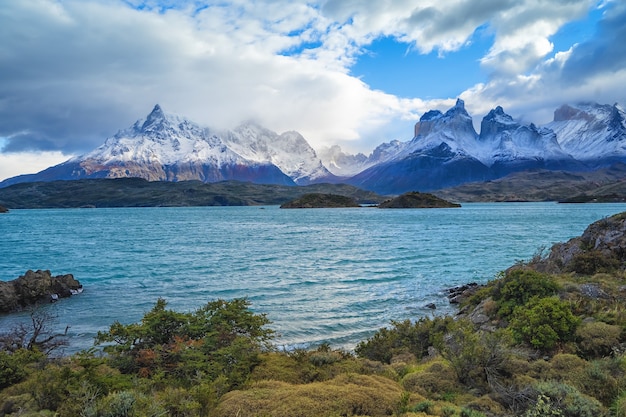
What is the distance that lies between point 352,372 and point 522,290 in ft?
39.2

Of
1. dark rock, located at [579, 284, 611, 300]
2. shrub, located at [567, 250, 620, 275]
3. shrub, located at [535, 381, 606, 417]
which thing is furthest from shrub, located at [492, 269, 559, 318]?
shrub, located at [535, 381, 606, 417]

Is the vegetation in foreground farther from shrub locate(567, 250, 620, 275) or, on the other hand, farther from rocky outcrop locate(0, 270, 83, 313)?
rocky outcrop locate(0, 270, 83, 313)

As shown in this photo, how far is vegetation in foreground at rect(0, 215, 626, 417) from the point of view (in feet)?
31.0

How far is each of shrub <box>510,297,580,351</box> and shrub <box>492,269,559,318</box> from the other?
3.24 m

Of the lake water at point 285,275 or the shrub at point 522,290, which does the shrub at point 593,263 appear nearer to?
the shrub at point 522,290

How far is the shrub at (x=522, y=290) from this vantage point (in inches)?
762

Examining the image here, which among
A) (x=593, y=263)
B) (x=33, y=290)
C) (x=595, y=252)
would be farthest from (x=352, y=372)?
(x=33, y=290)

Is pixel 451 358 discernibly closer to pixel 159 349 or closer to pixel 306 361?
pixel 306 361

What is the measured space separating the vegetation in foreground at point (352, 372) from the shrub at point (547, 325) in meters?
0.04

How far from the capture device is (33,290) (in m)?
33.3

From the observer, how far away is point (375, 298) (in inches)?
1286

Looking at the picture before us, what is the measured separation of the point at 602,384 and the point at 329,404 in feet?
23.7

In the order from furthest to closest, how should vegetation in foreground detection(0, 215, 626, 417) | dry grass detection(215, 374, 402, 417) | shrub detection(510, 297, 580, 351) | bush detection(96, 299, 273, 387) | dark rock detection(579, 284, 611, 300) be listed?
1. dark rock detection(579, 284, 611, 300)
2. shrub detection(510, 297, 580, 351)
3. bush detection(96, 299, 273, 387)
4. vegetation in foreground detection(0, 215, 626, 417)
5. dry grass detection(215, 374, 402, 417)

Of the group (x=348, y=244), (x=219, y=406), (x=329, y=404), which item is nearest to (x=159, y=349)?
(x=219, y=406)
